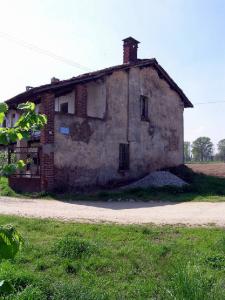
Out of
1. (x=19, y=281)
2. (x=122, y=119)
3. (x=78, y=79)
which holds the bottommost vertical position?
(x=19, y=281)

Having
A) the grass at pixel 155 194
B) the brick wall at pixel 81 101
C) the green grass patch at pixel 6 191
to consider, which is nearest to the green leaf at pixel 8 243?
the grass at pixel 155 194

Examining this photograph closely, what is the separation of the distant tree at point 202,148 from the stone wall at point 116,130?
3143 inches

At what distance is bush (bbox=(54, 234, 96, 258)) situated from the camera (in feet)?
19.8

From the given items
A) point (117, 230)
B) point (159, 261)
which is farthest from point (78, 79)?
→ point (159, 261)

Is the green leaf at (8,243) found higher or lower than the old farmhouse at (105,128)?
lower

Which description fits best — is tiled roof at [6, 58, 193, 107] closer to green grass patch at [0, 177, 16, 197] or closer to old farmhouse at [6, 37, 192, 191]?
old farmhouse at [6, 37, 192, 191]

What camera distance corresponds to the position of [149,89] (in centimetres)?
2220

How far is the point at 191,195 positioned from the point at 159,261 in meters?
9.96

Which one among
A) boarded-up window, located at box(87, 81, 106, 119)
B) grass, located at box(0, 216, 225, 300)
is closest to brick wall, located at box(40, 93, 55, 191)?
boarded-up window, located at box(87, 81, 106, 119)

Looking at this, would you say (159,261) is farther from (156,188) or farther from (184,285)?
(156,188)

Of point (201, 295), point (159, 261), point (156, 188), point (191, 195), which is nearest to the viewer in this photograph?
point (201, 295)

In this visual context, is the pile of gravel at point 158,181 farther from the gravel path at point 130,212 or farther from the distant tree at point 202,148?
the distant tree at point 202,148

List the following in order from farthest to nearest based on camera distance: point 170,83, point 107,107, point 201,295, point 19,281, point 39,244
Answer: point 170,83 < point 107,107 < point 39,244 < point 19,281 < point 201,295

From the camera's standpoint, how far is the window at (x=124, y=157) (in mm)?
19984
